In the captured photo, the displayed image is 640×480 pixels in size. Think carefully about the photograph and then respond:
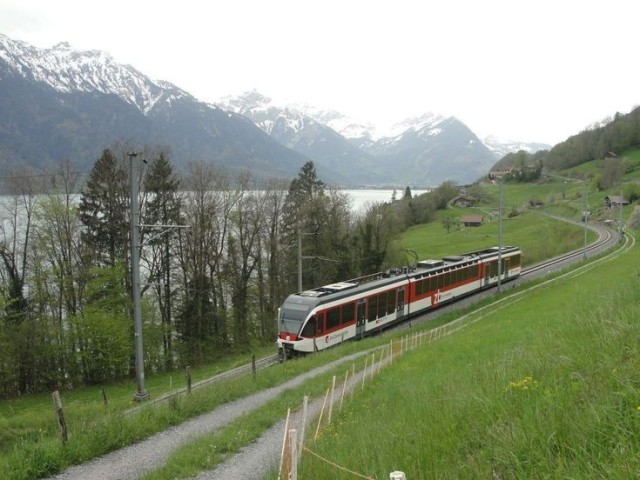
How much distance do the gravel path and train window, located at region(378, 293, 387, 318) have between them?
48.8 ft

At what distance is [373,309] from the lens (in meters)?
28.0

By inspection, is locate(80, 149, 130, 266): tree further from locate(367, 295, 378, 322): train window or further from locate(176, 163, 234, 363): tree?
locate(367, 295, 378, 322): train window

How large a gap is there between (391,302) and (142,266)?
64.3 ft

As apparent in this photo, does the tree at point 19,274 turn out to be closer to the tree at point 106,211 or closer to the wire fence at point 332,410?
the tree at point 106,211

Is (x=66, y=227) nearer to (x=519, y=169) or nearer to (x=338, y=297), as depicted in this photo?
(x=338, y=297)

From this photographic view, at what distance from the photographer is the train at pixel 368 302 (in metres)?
24.3

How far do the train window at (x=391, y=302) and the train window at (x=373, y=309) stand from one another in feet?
4.07

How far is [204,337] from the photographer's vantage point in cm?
3697

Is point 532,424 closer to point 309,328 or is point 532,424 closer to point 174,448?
point 174,448

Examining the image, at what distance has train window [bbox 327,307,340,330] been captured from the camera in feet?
81.7

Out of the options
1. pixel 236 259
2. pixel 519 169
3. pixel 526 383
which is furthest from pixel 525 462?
pixel 519 169

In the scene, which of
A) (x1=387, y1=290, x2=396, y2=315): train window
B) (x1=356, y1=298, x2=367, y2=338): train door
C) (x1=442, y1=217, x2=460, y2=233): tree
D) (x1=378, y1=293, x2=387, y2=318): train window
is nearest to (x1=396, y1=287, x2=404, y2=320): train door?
(x1=387, y1=290, x2=396, y2=315): train window

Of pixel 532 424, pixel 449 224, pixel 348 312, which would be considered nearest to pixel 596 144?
pixel 449 224

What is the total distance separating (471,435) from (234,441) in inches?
272
